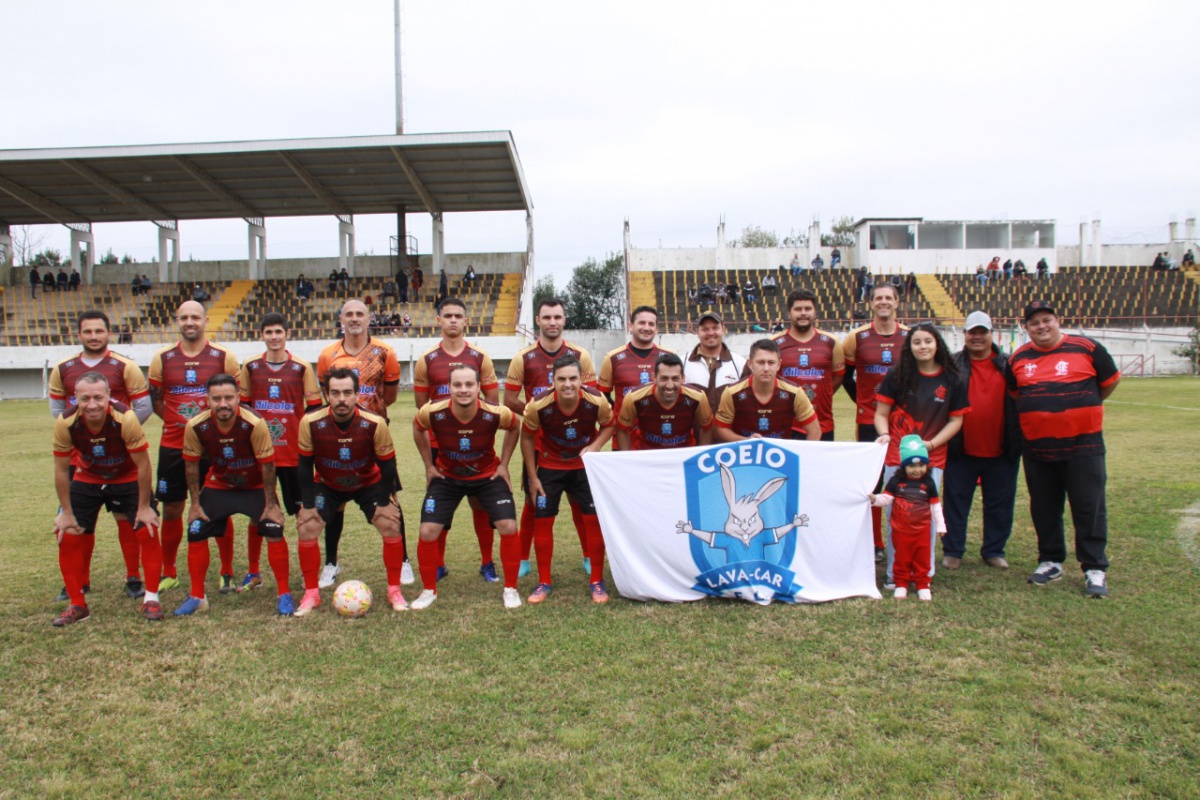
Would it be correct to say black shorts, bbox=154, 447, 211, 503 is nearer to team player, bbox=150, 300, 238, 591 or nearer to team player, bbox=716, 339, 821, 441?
team player, bbox=150, 300, 238, 591

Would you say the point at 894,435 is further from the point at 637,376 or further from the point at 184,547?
the point at 184,547

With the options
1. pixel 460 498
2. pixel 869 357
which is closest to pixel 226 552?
pixel 460 498

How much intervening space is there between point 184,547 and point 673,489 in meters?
4.98

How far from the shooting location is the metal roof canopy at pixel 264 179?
91.0 feet

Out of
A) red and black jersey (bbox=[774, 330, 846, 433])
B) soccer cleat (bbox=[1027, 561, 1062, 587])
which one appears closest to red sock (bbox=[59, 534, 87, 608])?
red and black jersey (bbox=[774, 330, 846, 433])

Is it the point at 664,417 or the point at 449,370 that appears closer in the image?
the point at 664,417

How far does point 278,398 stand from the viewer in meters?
6.05

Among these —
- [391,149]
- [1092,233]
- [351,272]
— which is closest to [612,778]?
[391,149]

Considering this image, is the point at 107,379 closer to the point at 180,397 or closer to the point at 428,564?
the point at 180,397

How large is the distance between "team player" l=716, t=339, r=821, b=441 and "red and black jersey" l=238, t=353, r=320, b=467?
3121mm

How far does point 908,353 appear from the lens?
5672mm

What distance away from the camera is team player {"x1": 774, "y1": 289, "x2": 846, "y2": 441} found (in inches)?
244

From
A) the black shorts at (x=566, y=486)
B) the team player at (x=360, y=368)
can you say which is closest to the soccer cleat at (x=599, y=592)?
the black shorts at (x=566, y=486)

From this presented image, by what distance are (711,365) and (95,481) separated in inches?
180
